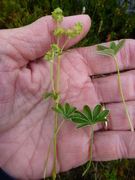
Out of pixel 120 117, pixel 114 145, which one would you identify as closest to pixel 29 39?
pixel 120 117

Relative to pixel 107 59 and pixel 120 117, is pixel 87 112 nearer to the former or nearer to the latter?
pixel 120 117

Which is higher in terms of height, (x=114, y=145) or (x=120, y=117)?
(x=120, y=117)

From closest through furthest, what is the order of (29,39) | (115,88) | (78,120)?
(78,120) → (29,39) → (115,88)

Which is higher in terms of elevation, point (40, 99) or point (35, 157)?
point (40, 99)

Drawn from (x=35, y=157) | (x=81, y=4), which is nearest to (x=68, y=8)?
(x=81, y=4)

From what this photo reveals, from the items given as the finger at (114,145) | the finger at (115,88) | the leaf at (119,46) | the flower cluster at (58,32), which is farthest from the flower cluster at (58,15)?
the finger at (114,145)

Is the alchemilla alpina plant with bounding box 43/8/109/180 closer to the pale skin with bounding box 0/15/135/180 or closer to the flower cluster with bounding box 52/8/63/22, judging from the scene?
the flower cluster with bounding box 52/8/63/22

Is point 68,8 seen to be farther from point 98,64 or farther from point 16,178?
point 16,178
